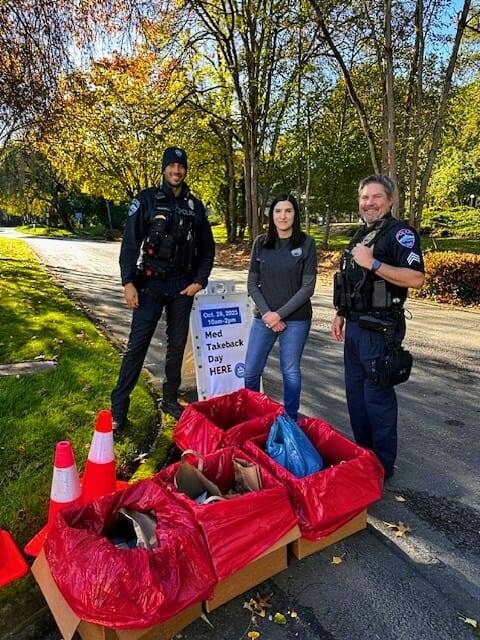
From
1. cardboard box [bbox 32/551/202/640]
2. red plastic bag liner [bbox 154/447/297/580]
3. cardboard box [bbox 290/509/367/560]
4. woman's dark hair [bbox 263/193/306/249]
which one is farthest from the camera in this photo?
woman's dark hair [bbox 263/193/306/249]

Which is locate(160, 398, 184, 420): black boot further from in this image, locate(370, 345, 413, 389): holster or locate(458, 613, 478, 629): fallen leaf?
locate(458, 613, 478, 629): fallen leaf

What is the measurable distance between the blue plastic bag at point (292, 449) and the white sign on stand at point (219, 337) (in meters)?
1.54

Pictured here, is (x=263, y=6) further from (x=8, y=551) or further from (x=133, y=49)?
(x=8, y=551)

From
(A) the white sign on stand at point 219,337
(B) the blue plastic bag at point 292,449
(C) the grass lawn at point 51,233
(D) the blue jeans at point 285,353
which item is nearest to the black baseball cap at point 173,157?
(A) the white sign on stand at point 219,337

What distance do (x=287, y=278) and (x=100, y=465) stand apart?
190cm

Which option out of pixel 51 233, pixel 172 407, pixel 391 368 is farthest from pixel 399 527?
pixel 51 233

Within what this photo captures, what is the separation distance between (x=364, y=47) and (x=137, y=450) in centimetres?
1209

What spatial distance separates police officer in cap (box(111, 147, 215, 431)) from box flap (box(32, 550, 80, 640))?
1731mm

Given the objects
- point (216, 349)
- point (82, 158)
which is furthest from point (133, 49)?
point (82, 158)

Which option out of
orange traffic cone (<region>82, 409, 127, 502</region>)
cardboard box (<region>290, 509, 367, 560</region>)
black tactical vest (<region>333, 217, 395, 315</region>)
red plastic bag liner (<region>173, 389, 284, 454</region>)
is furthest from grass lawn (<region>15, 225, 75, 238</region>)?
cardboard box (<region>290, 509, 367, 560</region>)

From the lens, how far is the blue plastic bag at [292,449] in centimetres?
273

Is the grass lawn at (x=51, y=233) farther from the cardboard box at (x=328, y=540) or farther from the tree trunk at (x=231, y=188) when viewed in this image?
the cardboard box at (x=328, y=540)

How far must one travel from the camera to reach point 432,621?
7.19 ft

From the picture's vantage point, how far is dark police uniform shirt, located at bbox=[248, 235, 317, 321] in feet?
12.0
